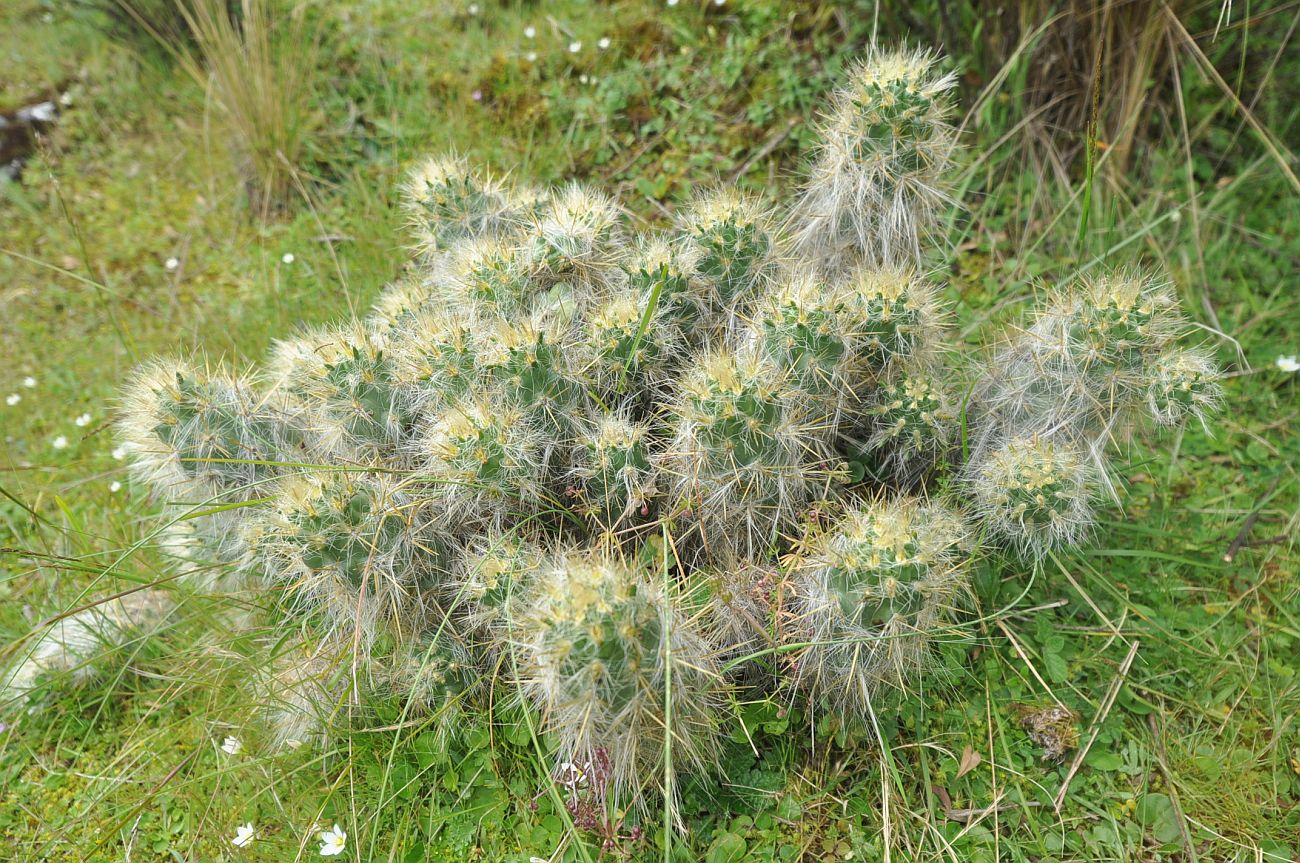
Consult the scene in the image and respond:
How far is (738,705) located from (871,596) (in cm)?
43

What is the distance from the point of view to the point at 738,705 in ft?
6.37

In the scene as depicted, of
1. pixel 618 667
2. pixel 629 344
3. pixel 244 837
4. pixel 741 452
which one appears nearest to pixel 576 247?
pixel 629 344

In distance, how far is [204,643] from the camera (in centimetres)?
242

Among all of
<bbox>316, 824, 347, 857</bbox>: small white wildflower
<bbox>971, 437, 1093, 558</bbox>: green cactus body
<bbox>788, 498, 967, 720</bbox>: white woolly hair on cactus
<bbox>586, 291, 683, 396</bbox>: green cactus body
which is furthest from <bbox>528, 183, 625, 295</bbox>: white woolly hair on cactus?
<bbox>316, 824, 347, 857</bbox>: small white wildflower

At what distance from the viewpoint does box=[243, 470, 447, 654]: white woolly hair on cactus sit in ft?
6.18

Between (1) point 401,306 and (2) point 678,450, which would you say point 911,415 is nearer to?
(2) point 678,450

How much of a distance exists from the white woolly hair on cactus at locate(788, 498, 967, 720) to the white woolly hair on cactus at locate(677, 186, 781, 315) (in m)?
0.66

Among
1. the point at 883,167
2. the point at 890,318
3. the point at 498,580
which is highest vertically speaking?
the point at 883,167

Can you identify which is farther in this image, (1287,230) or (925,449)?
(1287,230)

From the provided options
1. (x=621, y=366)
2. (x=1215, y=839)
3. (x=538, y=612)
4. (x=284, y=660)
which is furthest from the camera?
(x=284, y=660)

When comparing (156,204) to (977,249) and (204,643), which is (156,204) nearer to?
(204,643)

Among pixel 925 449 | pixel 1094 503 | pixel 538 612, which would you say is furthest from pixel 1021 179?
pixel 538 612

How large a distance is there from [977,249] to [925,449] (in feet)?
4.94

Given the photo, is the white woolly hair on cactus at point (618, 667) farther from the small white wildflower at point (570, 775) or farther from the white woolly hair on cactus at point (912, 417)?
the white woolly hair on cactus at point (912, 417)
